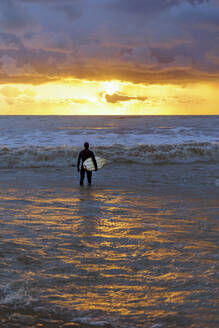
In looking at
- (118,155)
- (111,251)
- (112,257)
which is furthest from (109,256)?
(118,155)

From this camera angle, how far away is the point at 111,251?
5840 millimetres

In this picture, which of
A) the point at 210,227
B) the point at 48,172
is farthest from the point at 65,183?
the point at 210,227

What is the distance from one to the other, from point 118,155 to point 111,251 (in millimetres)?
17960

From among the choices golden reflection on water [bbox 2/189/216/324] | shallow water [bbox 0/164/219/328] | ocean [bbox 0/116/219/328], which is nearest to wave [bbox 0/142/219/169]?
ocean [bbox 0/116/219/328]

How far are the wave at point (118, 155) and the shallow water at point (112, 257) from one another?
34.8 feet

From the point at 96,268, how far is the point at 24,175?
38.5 ft

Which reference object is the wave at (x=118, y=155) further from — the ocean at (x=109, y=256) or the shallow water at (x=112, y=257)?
the shallow water at (x=112, y=257)

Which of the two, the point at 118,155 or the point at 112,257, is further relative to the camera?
the point at 118,155

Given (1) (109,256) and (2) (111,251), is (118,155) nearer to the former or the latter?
(2) (111,251)

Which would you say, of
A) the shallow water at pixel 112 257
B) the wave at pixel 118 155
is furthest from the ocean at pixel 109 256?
the wave at pixel 118 155

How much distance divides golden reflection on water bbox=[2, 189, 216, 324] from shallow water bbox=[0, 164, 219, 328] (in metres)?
0.01

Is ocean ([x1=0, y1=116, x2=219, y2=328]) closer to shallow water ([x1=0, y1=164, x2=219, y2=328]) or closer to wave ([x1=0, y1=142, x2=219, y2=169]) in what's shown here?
shallow water ([x1=0, y1=164, x2=219, y2=328])

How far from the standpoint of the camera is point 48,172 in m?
17.5

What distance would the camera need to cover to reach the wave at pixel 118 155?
21.6 m
